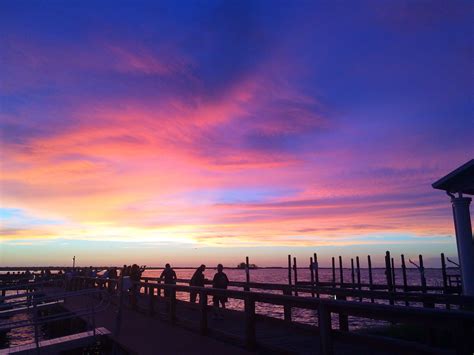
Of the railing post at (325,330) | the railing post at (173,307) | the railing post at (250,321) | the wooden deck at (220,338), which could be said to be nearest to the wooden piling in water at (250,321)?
the railing post at (250,321)

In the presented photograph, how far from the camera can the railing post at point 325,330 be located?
274 inches

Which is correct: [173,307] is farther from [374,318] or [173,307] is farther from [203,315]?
[374,318]

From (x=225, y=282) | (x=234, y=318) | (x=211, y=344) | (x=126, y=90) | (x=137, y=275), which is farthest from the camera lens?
(x=137, y=275)

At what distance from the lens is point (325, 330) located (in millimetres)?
7027

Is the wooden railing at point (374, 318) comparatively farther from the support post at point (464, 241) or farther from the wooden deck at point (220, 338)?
the support post at point (464, 241)

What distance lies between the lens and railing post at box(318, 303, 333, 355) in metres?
6.97

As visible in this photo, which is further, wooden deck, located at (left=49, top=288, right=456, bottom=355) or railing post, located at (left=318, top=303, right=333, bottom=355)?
wooden deck, located at (left=49, top=288, right=456, bottom=355)

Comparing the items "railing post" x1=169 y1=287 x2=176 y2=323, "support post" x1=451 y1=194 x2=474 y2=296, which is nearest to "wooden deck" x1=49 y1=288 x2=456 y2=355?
"railing post" x1=169 y1=287 x2=176 y2=323

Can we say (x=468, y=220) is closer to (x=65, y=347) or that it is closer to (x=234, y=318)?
(x=234, y=318)

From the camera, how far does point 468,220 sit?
43.5 ft

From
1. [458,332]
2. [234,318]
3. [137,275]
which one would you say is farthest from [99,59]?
[458,332]

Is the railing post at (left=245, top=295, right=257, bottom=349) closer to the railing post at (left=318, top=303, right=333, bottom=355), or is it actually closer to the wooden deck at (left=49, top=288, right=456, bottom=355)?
the wooden deck at (left=49, top=288, right=456, bottom=355)

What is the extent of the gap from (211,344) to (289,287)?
5.10m

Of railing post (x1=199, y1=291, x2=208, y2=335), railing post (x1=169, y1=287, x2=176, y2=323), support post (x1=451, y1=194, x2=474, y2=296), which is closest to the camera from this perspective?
A: railing post (x1=199, y1=291, x2=208, y2=335)
